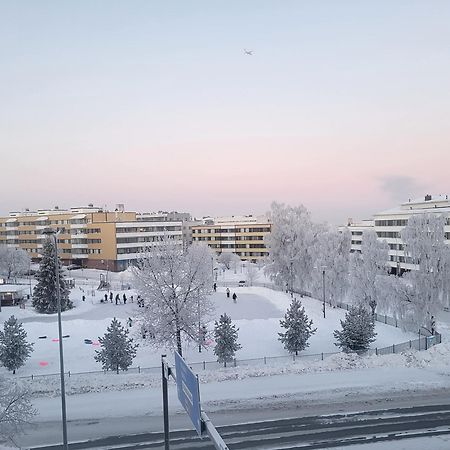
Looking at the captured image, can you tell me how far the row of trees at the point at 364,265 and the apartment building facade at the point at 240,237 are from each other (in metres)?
47.5

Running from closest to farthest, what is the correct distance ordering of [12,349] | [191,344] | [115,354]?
[115,354]
[12,349]
[191,344]

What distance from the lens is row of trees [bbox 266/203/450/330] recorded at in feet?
108

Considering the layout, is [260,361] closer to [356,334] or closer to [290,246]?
[356,334]

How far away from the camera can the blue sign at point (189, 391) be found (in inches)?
300

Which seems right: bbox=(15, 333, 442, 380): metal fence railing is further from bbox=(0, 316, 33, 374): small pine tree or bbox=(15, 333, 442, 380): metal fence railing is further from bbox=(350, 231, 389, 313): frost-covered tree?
bbox=(350, 231, 389, 313): frost-covered tree

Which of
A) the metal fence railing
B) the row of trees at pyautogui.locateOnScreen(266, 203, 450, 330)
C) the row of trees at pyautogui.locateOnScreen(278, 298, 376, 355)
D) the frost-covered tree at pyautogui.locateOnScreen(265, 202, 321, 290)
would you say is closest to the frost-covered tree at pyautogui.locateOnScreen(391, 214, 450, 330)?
the row of trees at pyautogui.locateOnScreen(266, 203, 450, 330)

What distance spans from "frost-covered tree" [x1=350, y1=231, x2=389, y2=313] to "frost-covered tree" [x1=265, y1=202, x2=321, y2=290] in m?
8.92

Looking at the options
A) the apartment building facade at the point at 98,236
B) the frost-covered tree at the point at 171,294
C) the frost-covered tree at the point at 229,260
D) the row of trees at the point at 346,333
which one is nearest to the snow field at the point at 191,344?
the row of trees at the point at 346,333

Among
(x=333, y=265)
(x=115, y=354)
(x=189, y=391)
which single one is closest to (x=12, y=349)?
(x=115, y=354)

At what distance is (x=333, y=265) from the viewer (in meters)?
47.1

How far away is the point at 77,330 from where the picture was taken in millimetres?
35281

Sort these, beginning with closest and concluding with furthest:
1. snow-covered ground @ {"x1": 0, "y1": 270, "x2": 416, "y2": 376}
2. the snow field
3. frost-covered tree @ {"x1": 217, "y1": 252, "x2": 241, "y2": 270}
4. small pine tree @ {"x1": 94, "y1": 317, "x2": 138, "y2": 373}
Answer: small pine tree @ {"x1": 94, "y1": 317, "x2": 138, "y2": 373} → the snow field → snow-covered ground @ {"x1": 0, "y1": 270, "x2": 416, "y2": 376} → frost-covered tree @ {"x1": 217, "y1": 252, "x2": 241, "y2": 270}

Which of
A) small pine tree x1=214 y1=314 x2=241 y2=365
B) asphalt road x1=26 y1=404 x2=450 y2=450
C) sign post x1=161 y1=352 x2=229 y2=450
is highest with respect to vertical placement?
sign post x1=161 y1=352 x2=229 y2=450

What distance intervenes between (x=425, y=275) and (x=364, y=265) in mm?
9409
